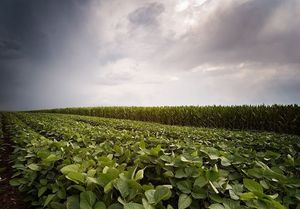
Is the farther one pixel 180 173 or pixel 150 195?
pixel 180 173

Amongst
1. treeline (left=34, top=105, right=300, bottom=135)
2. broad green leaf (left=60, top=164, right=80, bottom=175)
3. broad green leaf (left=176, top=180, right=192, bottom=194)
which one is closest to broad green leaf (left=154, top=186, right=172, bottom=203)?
broad green leaf (left=176, top=180, right=192, bottom=194)

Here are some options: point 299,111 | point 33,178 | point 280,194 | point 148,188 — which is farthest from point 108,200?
point 299,111

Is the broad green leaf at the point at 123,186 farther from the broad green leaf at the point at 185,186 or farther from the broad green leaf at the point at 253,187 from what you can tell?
the broad green leaf at the point at 253,187

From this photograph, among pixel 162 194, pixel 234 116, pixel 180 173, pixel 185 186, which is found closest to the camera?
pixel 162 194

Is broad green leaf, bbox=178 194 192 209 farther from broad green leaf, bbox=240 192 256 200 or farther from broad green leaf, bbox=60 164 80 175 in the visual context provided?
broad green leaf, bbox=60 164 80 175

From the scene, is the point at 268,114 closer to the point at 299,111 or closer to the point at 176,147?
the point at 299,111

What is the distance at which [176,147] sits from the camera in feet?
10.3

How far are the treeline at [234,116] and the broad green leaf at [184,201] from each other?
57.0ft

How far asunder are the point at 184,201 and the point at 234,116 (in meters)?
19.4

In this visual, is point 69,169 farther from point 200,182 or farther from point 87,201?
point 200,182

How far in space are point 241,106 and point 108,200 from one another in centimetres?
1972

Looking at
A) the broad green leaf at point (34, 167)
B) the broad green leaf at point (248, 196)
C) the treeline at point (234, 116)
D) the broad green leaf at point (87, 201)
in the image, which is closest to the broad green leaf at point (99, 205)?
the broad green leaf at point (87, 201)

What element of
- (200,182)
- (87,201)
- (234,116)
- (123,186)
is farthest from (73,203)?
(234,116)

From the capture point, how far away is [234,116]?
65.0ft
